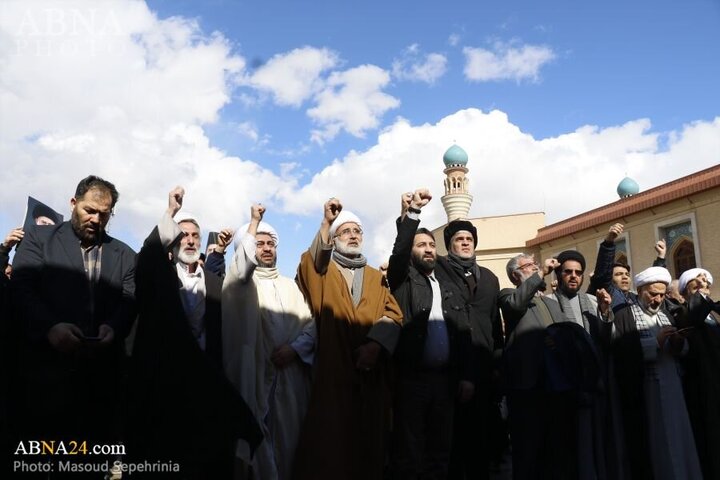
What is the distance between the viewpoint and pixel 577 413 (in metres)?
4.19

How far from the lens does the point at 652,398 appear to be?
436 centimetres

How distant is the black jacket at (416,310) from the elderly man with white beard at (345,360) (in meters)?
0.10

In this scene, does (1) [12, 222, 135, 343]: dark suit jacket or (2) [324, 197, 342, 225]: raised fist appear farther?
(2) [324, 197, 342, 225]: raised fist

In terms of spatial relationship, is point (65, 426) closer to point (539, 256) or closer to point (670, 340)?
point (670, 340)

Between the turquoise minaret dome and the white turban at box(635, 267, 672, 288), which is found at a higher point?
the turquoise minaret dome

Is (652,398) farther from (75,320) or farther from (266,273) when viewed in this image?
(75,320)

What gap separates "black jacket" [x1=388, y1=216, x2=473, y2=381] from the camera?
3.78 metres

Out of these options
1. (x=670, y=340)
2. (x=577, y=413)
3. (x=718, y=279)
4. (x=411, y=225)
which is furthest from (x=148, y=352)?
(x=718, y=279)

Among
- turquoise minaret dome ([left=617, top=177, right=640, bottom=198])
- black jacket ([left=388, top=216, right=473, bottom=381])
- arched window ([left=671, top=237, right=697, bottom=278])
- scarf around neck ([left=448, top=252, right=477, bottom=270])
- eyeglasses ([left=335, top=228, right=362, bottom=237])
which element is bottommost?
black jacket ([left=388, top=216, right=473, bottom=381])

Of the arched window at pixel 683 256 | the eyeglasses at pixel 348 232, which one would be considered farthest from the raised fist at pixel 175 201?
the arched window at pixel 683 256

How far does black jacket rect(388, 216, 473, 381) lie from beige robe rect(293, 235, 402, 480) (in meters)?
0.10

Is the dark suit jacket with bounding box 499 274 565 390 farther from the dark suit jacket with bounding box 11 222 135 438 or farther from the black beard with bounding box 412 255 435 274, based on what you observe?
the dark suit jacket with bounding box 11 222 135 438

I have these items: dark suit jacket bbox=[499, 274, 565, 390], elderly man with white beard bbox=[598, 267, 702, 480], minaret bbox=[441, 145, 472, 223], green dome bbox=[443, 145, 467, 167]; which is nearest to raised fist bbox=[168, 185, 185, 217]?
dark suit jacket bbox=[499, 274, 565, 390]

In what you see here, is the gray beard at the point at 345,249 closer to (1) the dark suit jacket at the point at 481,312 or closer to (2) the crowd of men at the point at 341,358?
(2) the crowd of men at the point at 341,358
